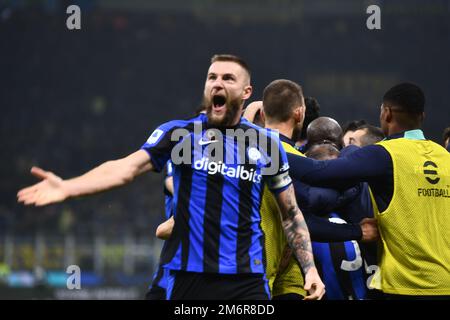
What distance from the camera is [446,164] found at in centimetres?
484

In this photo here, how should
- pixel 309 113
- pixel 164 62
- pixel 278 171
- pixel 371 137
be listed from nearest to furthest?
pixel 278 171, pixel 309 113, pixel 371 137, pixel 164 62

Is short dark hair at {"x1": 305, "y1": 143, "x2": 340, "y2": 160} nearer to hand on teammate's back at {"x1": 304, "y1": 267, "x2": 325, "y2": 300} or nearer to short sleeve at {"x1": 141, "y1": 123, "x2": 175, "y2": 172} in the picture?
hand on teammate's back at {"x1": 304, "y1": 267, "x2": 325, "y2": 300}

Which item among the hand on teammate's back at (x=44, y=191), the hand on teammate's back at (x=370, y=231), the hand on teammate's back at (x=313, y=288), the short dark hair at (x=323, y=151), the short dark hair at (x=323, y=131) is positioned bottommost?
the hand on teammate's back at (x=313, y=288)

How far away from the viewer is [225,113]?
4.29 metres

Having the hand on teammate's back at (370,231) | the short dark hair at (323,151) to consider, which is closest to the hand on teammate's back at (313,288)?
the hand on teammate's back at (370,231)

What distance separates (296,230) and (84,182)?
1268 mm

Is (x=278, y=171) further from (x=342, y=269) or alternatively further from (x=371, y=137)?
(x=371, y=137)

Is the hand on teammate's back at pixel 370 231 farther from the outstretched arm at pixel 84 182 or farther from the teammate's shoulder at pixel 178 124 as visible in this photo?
the outstretched arm at pixel 84 182

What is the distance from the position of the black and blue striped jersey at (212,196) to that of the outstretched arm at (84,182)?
135 millimetres

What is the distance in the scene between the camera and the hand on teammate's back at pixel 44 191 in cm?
352

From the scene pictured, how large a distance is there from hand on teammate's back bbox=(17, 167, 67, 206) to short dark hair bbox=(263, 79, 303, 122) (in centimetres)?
175

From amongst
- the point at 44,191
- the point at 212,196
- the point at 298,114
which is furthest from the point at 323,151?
the point at 44,191

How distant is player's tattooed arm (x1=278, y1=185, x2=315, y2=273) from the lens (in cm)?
446
